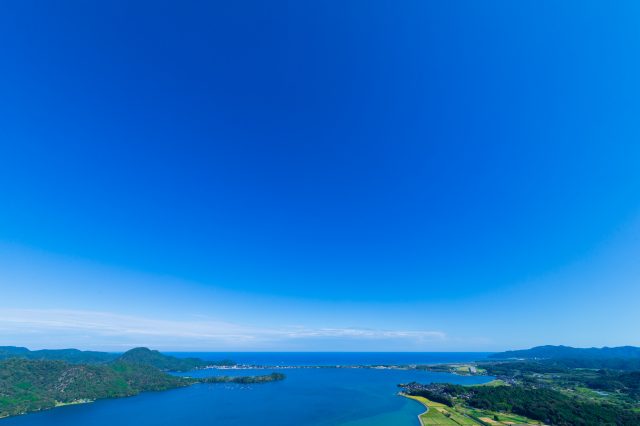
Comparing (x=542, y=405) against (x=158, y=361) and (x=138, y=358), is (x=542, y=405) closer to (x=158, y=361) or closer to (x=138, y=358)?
(x=158, y=361)

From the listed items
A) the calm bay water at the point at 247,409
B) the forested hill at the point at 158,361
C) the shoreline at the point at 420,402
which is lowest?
the calm bay water at the point at 247,409

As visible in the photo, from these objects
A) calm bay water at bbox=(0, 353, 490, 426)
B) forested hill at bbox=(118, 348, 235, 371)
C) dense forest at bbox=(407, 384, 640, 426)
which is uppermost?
forested hill at bbox=(118, 348, 235, 371)

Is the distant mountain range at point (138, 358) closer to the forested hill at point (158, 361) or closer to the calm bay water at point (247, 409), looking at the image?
the forested hill at point (158, 361)

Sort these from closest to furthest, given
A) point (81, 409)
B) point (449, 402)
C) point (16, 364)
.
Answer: point (449, 402)
point (81, 409)
point (16, 364)

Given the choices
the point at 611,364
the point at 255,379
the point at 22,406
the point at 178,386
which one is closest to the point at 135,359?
the point at 178,386

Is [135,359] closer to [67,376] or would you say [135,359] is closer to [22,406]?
[67,376]

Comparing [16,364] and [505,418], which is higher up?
[16,364]

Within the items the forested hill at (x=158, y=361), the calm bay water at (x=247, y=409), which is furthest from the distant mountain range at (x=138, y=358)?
the calm bay water at (x=247, y=409)

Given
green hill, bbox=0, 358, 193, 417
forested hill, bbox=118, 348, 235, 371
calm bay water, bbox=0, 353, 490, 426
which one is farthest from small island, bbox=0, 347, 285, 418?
forested hill, bbox=118, 348, 235, 371

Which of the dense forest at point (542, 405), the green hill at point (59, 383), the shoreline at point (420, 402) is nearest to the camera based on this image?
A: the dense forest at point (542, 405)

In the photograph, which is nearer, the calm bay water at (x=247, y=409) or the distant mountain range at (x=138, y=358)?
the calm bay water at (x=247, y=409)

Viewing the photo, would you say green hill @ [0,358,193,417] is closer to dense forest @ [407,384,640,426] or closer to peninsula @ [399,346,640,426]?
peninsula @ [399,346,640,426]
